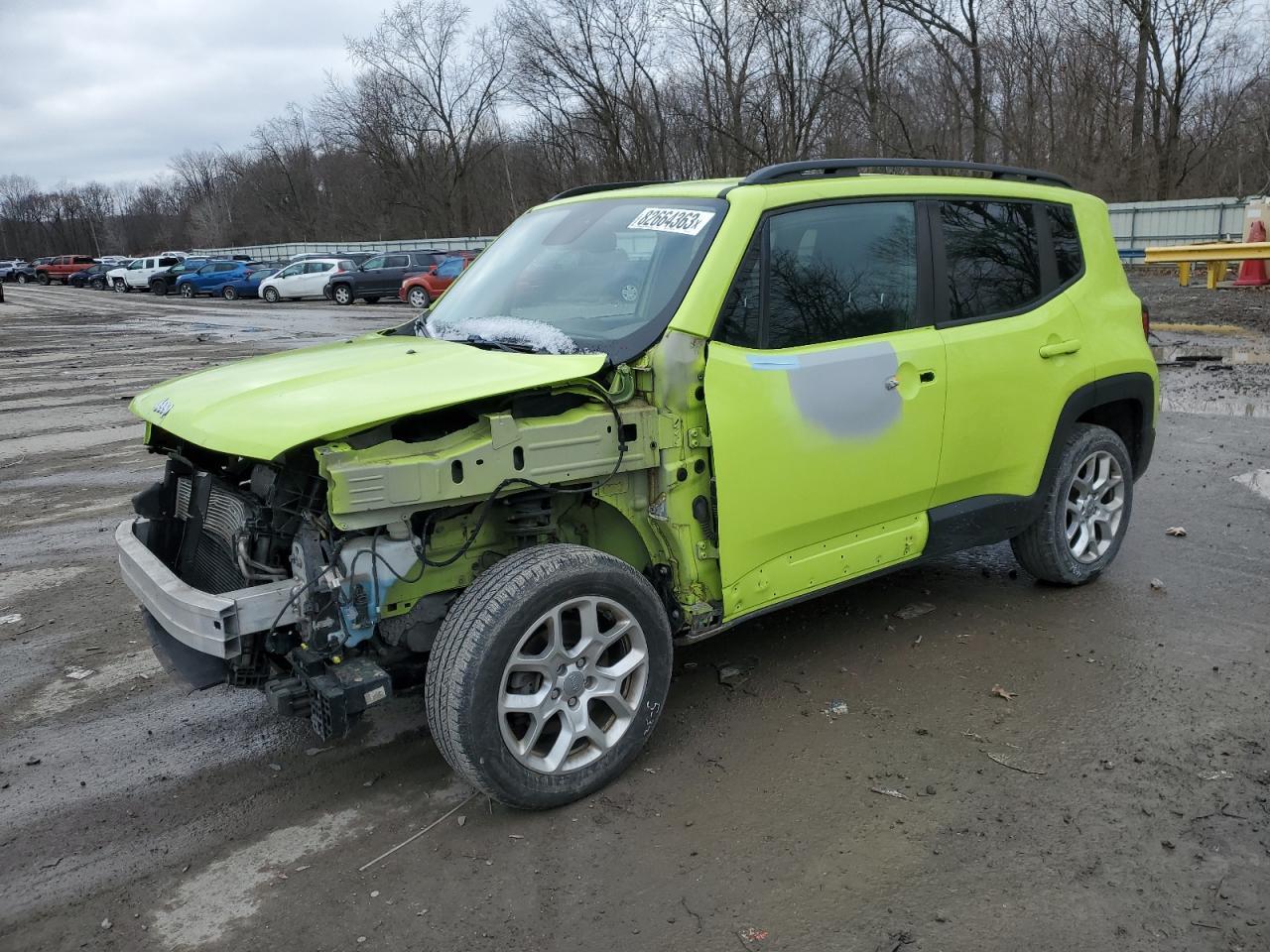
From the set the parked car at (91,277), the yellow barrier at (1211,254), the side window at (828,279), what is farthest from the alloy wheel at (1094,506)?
the parked car at (91,277)

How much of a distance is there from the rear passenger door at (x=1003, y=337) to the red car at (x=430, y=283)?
26064 millimetres

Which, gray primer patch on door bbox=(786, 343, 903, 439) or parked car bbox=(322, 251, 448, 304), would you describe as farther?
parked car bbox=(322, 251, 448, 304)

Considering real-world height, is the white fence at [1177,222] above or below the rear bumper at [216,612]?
above

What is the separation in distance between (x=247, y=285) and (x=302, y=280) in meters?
6.10

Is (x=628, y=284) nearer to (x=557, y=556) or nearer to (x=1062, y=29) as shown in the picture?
(x=557, y=556)

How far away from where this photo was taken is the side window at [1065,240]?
16.2 ft

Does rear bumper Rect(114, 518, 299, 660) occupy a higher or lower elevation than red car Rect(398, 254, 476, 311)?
lower

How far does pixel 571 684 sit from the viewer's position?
11.2 ft

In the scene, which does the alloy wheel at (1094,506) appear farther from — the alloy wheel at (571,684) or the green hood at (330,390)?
the green hood at (330,390)

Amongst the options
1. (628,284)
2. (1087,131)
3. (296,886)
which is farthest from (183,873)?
(1087,131)

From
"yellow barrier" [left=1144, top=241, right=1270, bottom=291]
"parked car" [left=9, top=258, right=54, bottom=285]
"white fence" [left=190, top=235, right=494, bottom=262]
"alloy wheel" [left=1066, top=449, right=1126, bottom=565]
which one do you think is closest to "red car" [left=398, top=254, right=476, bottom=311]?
"white fence" [left=190, top=235, right=494, bottom=262]

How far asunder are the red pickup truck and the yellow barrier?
62081 millimetres

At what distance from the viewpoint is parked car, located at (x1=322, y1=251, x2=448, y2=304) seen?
107 ft

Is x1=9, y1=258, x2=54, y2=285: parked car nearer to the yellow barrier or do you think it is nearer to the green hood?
the yellow barrier
